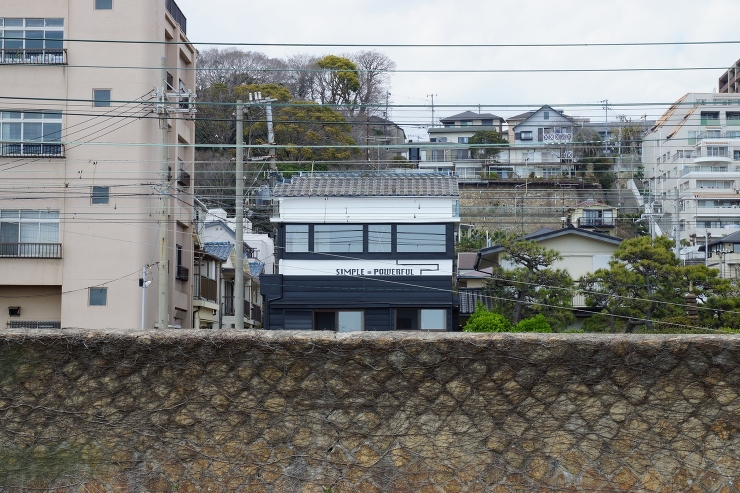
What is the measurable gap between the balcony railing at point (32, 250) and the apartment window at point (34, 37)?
6.08m

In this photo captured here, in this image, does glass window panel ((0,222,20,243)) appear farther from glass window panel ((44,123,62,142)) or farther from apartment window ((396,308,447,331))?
apartment window ((396,308,447,331))

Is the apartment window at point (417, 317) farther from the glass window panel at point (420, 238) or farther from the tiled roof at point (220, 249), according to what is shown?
the tiled roof at point (220, 249)

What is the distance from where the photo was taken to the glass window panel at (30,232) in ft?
88.2

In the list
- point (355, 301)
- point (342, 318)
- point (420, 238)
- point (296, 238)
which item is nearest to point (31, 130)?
point (296, 238)

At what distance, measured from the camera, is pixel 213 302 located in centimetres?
3588

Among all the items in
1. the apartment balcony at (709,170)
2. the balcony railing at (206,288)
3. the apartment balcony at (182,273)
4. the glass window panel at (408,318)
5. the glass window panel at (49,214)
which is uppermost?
the apartment balcony at (709,170)

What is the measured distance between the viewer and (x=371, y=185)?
89.4ft

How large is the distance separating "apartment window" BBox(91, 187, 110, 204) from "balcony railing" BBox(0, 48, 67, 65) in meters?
4.36

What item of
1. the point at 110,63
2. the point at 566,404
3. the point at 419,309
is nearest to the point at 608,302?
the point at 419,309

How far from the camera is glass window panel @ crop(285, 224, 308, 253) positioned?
26.5 m

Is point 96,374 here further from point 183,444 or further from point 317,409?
point 317,409

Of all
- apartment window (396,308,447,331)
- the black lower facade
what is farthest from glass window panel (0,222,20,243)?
apartment window (396,308,447,331)

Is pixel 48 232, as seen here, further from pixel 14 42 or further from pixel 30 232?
pixel 14 42

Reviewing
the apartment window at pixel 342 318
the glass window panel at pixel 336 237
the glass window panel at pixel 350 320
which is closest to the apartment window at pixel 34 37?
the glass window panel at pixel 336 237
